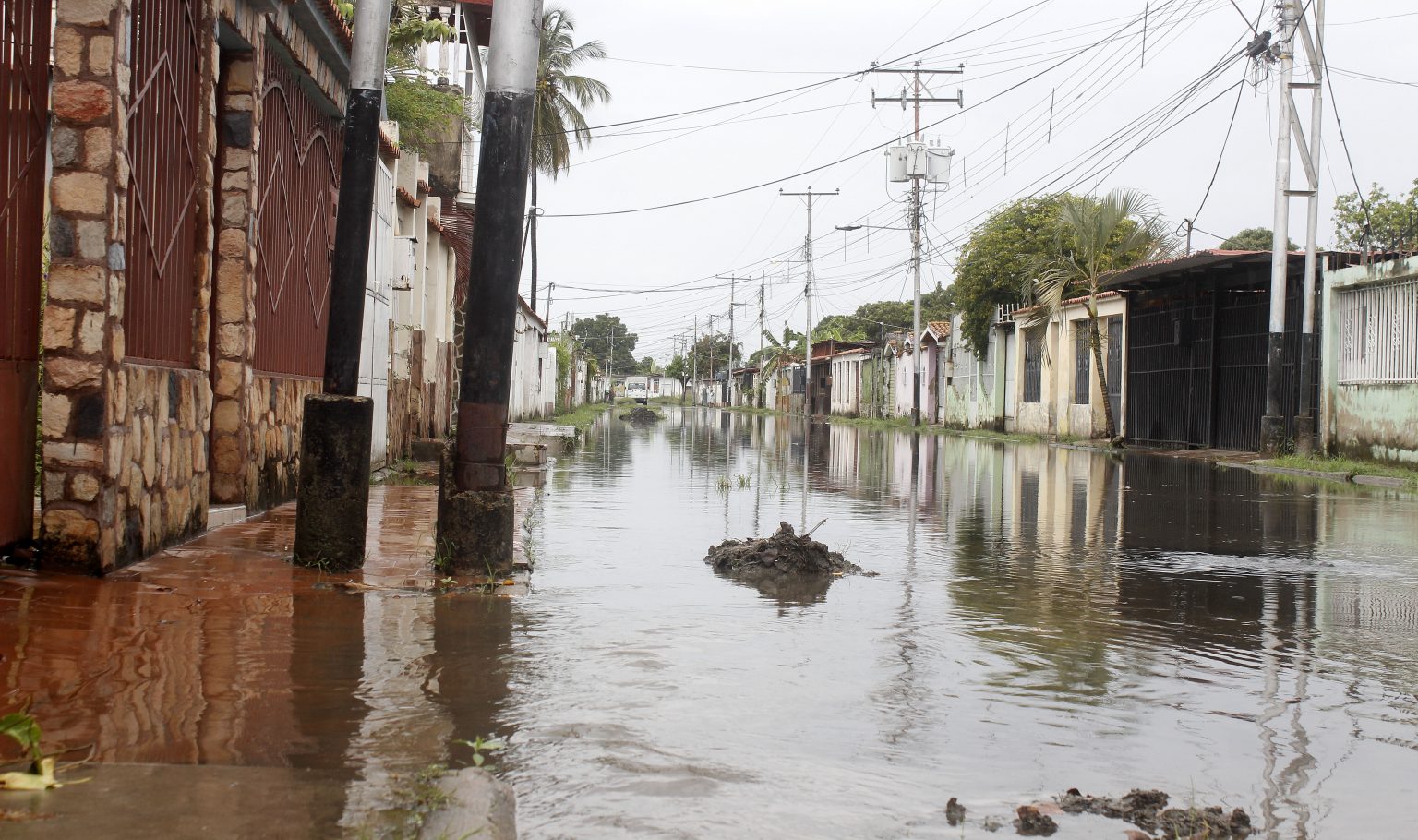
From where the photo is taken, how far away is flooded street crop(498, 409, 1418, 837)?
363 centimetres

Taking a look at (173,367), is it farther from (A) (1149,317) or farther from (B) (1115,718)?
(A) (1149,317)

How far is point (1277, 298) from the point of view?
21.8m

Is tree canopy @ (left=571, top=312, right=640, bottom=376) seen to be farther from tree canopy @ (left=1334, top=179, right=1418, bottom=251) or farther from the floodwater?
the floodwater

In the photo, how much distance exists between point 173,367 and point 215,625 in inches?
111

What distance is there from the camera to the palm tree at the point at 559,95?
37.6 meters

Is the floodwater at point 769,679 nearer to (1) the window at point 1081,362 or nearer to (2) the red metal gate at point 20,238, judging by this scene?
(2) the red metal gate at point 20,238

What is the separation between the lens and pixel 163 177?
24.9 feet

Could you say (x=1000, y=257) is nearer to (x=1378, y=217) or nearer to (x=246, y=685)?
(x=1378, y=217)

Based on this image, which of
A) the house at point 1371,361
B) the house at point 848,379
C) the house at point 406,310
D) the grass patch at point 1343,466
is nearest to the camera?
the house at point 406,310

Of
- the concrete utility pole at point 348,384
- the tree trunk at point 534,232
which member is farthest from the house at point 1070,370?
the concrete utility pole at point 348,384

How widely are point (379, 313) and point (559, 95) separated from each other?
2433 cm

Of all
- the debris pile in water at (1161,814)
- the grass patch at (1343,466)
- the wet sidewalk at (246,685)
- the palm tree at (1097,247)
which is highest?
the palm tree at (1097,247)

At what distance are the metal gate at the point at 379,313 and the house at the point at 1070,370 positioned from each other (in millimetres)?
18345

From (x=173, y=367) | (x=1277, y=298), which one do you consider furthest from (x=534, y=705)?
(x=1277, y=298)
